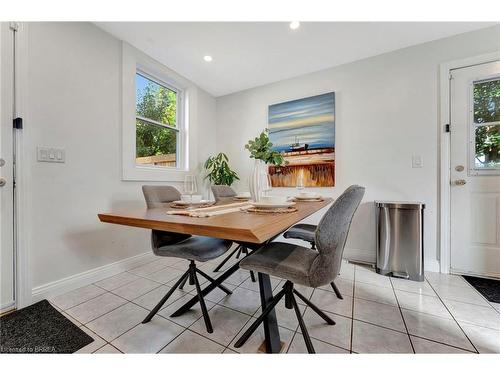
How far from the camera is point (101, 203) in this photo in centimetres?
203

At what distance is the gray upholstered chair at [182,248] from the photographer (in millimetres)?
1352

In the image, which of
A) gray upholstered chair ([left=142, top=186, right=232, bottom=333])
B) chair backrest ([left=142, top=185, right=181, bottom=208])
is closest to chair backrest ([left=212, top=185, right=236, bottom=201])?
chair backrest ([left=142, top=185, right=181, bottom=208])

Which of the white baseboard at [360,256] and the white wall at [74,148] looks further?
the white baseboard at [360,256]

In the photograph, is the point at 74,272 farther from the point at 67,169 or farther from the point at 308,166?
the point at 308,166

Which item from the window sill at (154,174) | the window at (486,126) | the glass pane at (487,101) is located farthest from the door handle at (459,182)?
the window sill at (154,174)

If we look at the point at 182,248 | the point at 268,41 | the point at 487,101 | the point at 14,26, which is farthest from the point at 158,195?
the point at 487,101

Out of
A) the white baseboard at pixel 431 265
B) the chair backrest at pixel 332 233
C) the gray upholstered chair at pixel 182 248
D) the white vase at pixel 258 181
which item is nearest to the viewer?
the chair backrest at pixel 332 233

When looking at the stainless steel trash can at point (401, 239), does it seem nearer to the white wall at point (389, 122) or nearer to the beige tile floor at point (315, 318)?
the beige tile floor at point (315, 318)

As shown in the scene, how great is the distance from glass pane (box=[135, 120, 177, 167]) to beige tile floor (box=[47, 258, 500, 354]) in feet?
4.49

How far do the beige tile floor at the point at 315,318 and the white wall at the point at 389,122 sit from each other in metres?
0.77

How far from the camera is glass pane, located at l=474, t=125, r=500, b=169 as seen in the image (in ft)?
6.62

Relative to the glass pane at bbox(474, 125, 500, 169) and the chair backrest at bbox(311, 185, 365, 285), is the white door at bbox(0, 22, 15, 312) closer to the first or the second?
the chair backrest at bbox(311, 185, 365, 285)
